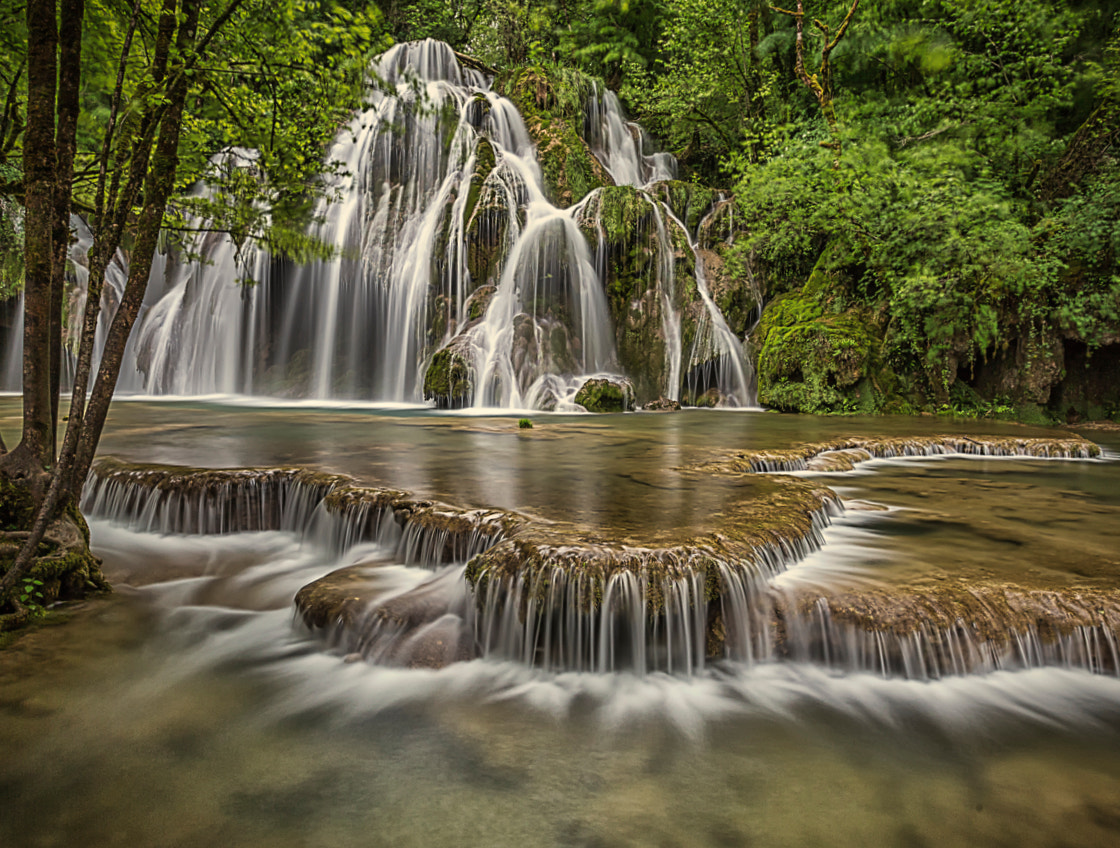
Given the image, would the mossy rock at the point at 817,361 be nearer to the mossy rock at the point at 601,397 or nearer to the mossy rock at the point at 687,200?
the mossy rock at the point at 601,397

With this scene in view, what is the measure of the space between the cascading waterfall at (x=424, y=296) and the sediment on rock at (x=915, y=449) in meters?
7.29

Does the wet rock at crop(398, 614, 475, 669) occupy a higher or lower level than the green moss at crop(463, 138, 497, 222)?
lower

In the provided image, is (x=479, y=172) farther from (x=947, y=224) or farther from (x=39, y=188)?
(x=39, y=188)

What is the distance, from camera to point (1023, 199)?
1325 cm

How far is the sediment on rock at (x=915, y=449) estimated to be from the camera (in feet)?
23.5

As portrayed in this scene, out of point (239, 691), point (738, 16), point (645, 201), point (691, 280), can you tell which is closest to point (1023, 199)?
point (691, 280)

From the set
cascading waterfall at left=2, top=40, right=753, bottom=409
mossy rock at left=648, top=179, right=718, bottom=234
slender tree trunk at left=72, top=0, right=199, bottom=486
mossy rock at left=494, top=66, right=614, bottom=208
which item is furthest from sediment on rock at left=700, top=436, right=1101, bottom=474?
mossy rock at left=494, top=66, right=614, bottom=208

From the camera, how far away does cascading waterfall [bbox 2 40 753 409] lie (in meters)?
15.9

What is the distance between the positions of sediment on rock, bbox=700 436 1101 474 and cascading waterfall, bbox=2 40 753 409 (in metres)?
7.29

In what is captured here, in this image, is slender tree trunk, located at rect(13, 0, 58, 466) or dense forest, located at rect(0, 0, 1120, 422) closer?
slender tree trunk, located at rect(13, 0, 58, 466)

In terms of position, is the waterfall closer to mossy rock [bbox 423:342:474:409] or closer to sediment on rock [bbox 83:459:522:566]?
mossy rock [bbox 423:342:474:409]

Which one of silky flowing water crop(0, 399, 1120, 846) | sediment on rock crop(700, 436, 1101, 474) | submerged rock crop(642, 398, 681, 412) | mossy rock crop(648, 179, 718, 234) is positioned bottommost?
silky flowing water crop(0, 399, 1120, 846)

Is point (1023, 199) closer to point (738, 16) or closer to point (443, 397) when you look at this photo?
point (738, 16)

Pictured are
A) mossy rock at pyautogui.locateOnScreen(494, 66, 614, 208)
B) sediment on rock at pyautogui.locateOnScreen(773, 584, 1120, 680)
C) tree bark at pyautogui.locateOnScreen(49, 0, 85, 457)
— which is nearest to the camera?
sediment on rock at pyautogui.locateOnScreen(773, 584, 1120, 680)
